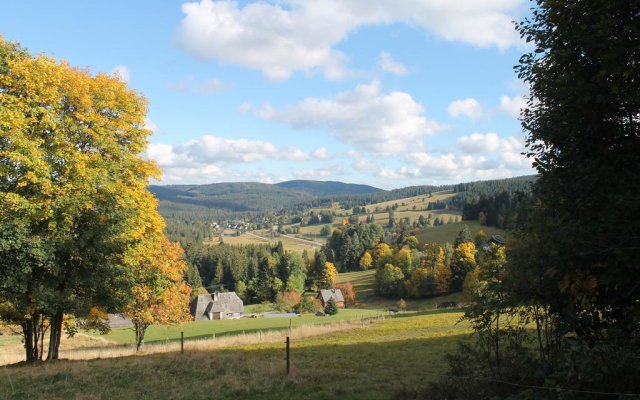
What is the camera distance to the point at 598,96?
7.69 metres

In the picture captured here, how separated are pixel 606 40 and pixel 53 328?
77.9 feet

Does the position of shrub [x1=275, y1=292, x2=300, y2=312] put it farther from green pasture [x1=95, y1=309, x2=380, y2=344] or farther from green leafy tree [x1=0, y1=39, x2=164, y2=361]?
green leafy tree [x1=0, y1=39, x2=164, y2=361]

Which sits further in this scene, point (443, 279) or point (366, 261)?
point (366, 261)

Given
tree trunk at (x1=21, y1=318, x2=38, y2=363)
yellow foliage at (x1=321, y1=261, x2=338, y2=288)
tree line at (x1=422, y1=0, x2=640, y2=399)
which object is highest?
tree line at (x1=422, y1=0, x2=640, y2=399)

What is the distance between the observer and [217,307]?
9456 centimetres

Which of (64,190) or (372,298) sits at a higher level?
(64,190)

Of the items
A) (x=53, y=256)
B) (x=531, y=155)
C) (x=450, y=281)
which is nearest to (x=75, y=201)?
(x=53, y=256)

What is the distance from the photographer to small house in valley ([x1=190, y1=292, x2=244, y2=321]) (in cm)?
9375

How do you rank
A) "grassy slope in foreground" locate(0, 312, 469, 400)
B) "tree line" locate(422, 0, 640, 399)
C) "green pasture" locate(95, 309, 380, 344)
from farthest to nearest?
"green pasture" locate(95, 309, 380, 344) < "grassy slope in foreground" locate(0, 312, 469, 400) < "tree line" locate(422, 0, 640, 399)

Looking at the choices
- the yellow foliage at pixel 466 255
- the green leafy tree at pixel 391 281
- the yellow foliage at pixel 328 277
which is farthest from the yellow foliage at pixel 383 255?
the yellow foliage at pixel 466 255

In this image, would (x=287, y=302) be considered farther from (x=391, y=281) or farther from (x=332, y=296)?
(x=391, y=281)

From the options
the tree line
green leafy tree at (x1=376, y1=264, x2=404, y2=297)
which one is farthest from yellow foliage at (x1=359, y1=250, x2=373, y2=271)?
the tree line

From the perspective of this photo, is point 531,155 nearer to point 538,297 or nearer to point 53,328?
point 538,297

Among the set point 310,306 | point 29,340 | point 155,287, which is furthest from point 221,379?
point 310,306
